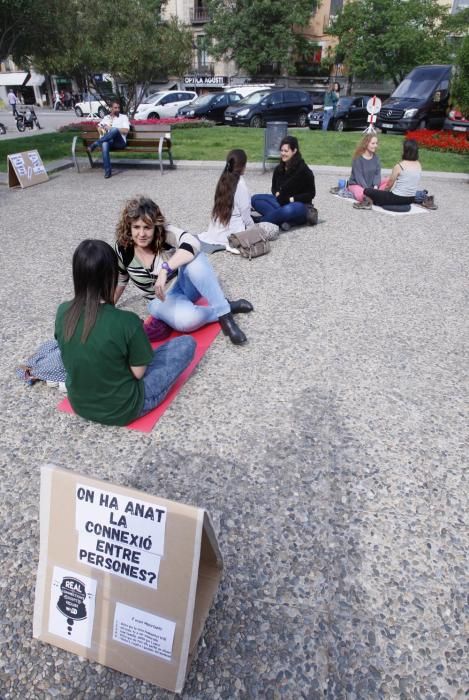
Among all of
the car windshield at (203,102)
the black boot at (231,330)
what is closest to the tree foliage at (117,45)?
the car windshield at (203,102)

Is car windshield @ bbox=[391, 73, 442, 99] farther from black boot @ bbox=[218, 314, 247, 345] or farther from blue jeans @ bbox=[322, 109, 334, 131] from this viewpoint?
black boot @ bbox=[218, 314, 247, 345]

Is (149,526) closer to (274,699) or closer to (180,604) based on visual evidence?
(180,604)

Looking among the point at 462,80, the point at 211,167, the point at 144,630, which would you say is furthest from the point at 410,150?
the point at 144,630

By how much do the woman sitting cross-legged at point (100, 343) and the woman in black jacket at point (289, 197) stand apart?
4585mm

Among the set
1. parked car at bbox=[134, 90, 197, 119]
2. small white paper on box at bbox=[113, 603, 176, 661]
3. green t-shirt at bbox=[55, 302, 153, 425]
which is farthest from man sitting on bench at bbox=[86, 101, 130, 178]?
parked car at bbox=[134, 90, 197, 119]

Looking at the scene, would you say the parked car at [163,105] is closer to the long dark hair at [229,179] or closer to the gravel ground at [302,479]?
the long dark hair at [229,179]

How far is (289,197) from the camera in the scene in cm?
672

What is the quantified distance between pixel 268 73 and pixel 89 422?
44110mm

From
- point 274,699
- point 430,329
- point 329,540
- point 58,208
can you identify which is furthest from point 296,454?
point 58,208

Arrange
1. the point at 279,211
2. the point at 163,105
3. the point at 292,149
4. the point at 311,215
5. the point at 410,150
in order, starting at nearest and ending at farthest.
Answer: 1. the point at 292,149
2. the point at 279,211
3. the point at 311,215
4. the point at 410,150
5. the point at 163,105

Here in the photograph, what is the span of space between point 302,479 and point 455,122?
16913 millimetres

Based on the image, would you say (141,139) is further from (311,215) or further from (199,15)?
(199,15)

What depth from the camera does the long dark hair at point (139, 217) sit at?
3143 millimetres

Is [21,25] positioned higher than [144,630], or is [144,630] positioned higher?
[21,25]
